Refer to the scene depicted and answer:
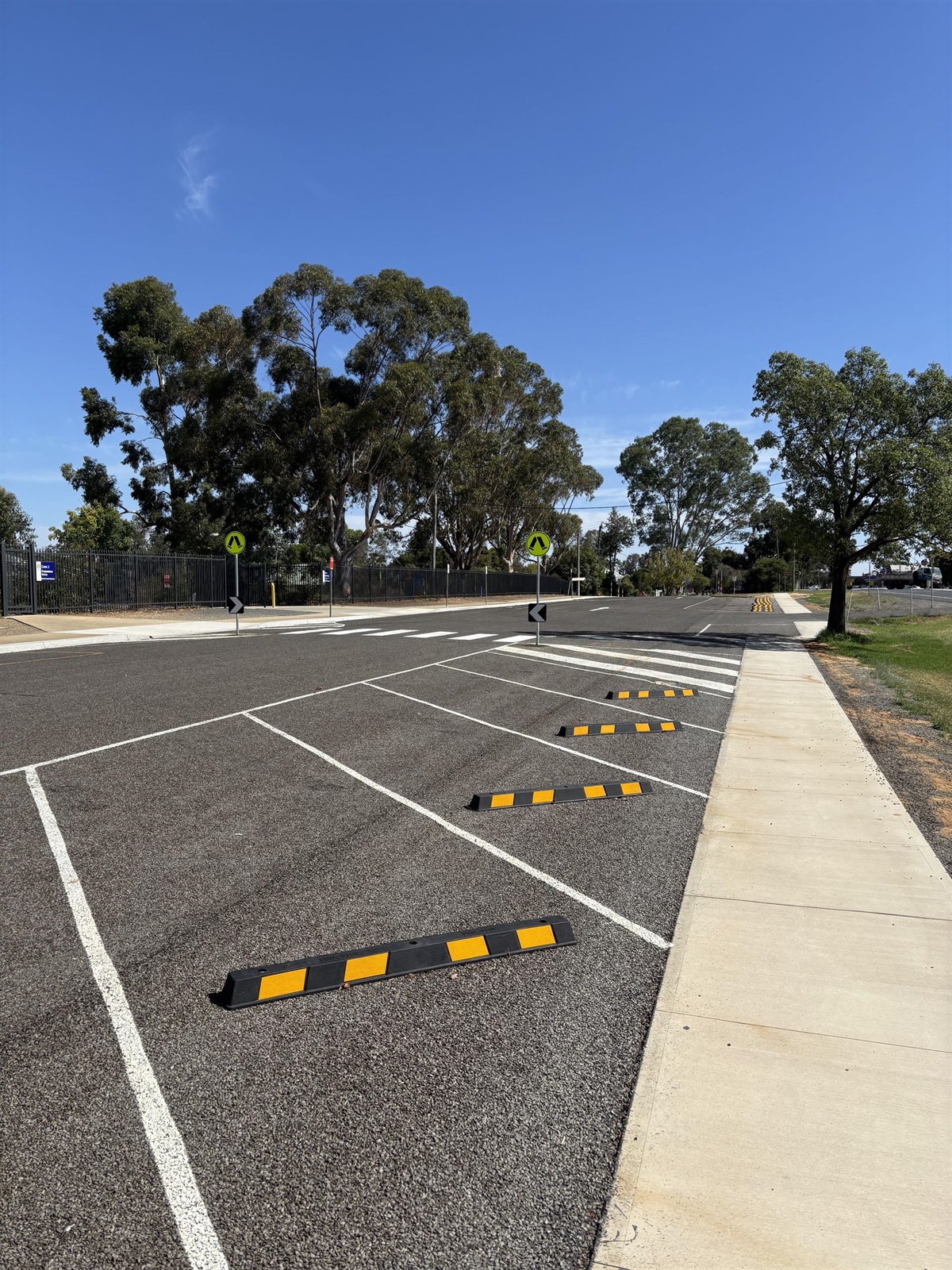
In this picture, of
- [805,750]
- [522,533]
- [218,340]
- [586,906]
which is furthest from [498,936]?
[522,533]

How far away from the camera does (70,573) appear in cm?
2936

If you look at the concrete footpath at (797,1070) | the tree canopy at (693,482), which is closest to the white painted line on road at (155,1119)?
the concrete footpath at (797,1070)

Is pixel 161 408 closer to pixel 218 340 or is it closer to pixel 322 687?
pixel 218 340

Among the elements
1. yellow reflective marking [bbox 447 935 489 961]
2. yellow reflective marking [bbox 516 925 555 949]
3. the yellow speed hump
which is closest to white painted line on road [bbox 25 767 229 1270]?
yellow reflective marking [bbox 447 935 489 961]

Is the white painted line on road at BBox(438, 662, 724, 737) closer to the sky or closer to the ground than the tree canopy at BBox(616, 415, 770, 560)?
closer to the ground

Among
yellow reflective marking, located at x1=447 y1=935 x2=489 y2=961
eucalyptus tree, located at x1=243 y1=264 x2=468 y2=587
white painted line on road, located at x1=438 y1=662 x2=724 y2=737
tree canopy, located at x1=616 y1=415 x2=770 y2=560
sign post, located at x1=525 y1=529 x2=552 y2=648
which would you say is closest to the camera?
yellow reflective marking, located at x1=447 y1=935 x2=489 y2=961

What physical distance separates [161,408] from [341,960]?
45.3m

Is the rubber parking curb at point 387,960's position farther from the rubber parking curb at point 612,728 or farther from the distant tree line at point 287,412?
the distant tree line at point 287,412

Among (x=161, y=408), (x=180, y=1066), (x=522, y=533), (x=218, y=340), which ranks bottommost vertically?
(x=180, y=1066)

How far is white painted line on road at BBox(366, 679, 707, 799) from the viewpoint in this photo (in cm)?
700

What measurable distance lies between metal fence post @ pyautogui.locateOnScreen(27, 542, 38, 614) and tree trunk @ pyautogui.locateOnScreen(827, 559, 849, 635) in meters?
24.8

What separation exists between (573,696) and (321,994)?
8474mm

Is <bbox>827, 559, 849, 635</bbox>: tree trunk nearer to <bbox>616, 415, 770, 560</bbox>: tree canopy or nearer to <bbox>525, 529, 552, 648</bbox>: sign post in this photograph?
<bbox>525, 529, 552, 648</bbox>: sign post

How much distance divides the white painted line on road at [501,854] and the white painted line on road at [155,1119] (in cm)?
232
